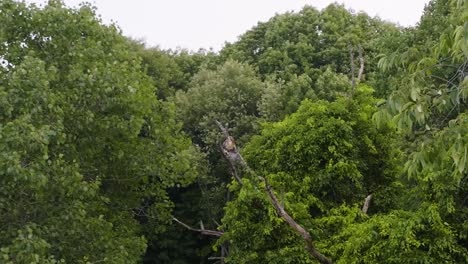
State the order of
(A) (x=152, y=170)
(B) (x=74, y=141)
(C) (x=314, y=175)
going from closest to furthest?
(B) (x=74, y=141)
(A) (x=152, y=170)
(C) (x=314, y=175)

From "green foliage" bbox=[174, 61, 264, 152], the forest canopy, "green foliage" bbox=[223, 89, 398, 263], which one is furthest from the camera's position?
"green foliage" bbox=[174, 61, 264, 152]

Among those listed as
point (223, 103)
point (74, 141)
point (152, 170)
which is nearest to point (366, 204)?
point (152, 170)

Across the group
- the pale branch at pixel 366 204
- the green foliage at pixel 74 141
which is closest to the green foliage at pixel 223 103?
the green foliage at pixel 74 141

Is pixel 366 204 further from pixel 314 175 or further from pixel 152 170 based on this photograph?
pixel 152 170

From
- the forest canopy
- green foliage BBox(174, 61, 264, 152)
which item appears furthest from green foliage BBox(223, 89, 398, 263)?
green foliage BBox(174, 61, 264, 152)

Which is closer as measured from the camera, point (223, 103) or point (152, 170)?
point (152, 170)

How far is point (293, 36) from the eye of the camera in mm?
33250

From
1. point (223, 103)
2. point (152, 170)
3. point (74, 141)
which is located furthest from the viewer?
point (223, 103)

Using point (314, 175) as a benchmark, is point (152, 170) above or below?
above

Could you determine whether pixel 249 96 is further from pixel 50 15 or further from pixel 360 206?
pixel 50 15

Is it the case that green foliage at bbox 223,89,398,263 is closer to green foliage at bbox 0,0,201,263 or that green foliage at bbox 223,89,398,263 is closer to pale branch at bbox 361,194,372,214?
pale branch at bbox 361,194,372,214

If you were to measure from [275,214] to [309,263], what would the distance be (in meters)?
1.27

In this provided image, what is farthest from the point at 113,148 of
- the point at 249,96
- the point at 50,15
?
the point at 249,96

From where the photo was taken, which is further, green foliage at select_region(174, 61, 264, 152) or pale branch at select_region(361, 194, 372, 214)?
green foliage at select_region(174, 61, 264, 152)
